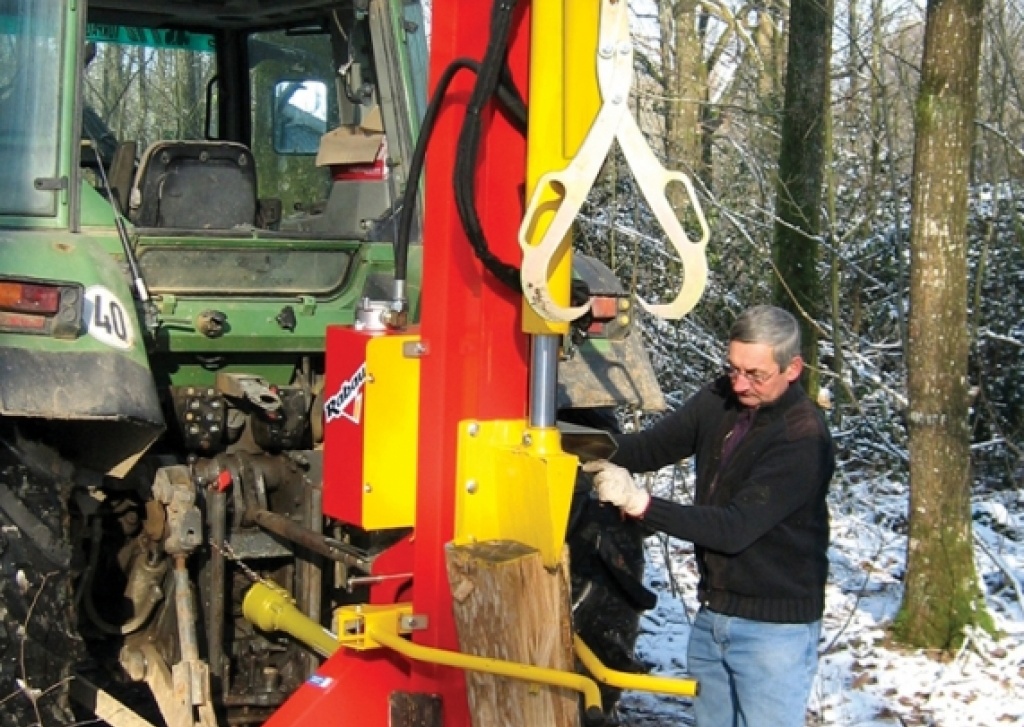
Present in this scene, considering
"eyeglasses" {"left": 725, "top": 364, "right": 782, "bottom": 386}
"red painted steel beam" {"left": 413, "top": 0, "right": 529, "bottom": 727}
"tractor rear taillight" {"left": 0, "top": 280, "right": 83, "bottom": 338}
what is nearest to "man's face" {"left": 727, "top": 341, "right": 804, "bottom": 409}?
"eyeglasses" {"left": 725, "top": 364, "right": 782, "bottom": 386}

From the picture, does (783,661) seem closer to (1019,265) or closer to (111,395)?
(111,395)

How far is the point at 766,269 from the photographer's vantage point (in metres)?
10.4

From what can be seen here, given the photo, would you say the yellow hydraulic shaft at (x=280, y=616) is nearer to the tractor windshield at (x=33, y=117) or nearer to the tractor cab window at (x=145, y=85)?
the tractor windshield at (x=33, y=117)

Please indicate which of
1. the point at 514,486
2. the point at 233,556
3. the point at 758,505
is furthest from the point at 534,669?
the point at 233,556

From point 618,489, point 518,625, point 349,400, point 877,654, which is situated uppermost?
point 349,400

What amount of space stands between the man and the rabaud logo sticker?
835 mm

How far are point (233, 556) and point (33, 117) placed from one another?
4.47ft

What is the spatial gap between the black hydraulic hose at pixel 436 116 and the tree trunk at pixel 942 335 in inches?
126

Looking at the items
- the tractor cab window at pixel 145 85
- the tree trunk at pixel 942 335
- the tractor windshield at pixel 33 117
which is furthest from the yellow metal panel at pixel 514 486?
the tree trunk at pixel 942 335

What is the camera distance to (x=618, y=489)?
315cm

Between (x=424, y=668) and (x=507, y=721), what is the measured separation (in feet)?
1.26

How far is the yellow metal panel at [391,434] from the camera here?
3229 millimetres

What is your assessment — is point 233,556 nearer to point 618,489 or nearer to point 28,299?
point 28,299

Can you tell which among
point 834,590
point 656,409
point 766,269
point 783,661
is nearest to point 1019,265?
point 766,269
